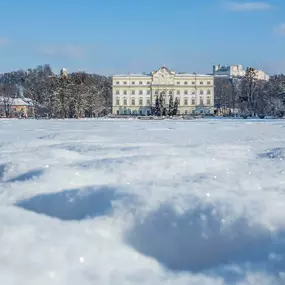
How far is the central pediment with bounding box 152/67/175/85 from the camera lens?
9288 centimetres

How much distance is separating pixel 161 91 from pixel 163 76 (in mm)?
3215

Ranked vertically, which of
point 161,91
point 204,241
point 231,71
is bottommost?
point 204,241

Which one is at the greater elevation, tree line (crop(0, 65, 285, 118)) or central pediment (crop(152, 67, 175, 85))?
central pediment (crop(152, 67, 175, 85))

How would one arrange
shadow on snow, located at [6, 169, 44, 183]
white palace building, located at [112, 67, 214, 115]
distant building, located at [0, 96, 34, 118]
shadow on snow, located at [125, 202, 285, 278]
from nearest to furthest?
shadow on snow, located at [125, 202, 285, 278]
shadow on snow, located at [6, 169, 44, 183]
distant building, located at [0, 96, 34, 118]
white palace building, located at [112, 67, 214, 115]

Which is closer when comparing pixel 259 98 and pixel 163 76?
pixel 259 98

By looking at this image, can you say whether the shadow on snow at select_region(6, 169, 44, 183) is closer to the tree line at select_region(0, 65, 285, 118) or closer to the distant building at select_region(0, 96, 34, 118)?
the tree line at select_region(0, 65, 285, 118)

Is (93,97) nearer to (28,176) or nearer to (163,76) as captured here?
(163,76)

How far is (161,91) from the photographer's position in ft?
305

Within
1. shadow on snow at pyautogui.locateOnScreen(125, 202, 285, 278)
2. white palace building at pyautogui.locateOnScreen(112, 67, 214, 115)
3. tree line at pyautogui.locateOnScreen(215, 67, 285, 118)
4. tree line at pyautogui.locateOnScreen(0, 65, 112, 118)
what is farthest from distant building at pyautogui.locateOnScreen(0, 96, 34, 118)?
shadow on snow at pyautogui.locateOnScreen(125, 202, 285, 278)

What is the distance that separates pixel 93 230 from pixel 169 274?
69 cm

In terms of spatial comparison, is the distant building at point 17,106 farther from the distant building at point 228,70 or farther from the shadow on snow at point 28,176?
the distant building at point 228,70

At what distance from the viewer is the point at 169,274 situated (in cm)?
248

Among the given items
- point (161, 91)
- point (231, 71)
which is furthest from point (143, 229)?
point (231, 71)

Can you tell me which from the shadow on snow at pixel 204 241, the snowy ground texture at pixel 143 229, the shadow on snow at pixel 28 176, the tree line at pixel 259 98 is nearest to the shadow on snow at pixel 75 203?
the snowy ground texture at pixel 143 229
